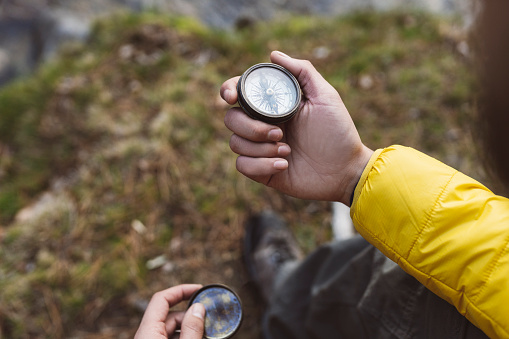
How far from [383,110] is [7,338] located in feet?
12.4

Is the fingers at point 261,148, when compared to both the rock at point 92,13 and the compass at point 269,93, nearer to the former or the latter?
the compass at point 269,93

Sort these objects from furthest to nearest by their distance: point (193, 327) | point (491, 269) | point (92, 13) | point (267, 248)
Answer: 1. point (92, 13)
2. point (267, 248)
3. point (193, 327)
4. point (491, 269)

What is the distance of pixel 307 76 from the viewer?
6.42 ft

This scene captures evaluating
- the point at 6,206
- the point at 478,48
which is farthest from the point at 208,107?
the point at 478,48

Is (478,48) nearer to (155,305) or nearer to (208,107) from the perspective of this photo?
(155,305)

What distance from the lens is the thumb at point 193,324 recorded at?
1627mm

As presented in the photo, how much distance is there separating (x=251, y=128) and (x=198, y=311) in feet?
2.84

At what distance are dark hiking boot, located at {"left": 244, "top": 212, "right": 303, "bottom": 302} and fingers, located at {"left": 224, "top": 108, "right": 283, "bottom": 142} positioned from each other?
140 centimetres

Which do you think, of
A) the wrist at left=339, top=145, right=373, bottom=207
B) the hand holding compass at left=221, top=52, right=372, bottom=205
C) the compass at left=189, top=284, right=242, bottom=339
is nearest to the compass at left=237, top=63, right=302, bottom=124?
the hand holding compass at left=221, top=52, right=372, bottom=205

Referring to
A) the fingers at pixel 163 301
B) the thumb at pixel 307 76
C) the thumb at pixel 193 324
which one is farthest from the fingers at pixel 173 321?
the thumb at pixel 307 76

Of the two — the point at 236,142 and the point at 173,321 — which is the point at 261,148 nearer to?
the point at 236,142

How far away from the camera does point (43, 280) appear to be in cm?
291

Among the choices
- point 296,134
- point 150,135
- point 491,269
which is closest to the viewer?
point 491,269

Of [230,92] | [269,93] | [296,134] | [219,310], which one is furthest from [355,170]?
[219,310]
